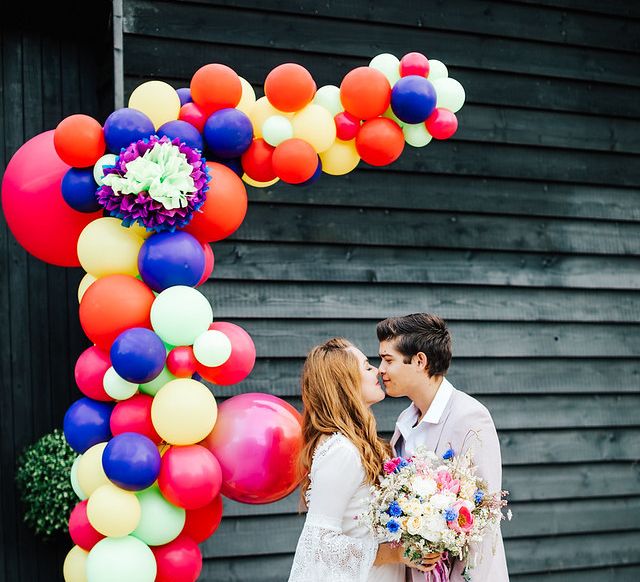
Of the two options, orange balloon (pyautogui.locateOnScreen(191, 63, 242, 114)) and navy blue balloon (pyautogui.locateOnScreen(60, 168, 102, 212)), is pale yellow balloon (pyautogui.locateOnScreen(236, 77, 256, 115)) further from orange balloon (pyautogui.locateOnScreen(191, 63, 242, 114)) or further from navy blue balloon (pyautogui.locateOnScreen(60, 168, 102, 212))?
navy blue balloon (pyautogui.locateOnScreen(60, 168, 102, 212))

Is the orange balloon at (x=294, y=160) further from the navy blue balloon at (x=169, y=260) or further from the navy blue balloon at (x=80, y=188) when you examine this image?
the navy blue balloon at (x=80, y=188)

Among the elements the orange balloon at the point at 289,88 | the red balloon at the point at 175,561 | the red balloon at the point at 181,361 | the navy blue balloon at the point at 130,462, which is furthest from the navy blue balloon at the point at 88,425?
the orange balloon at the point at 289,88

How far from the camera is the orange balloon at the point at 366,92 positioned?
3.01m

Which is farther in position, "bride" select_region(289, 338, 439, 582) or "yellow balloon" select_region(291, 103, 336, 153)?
"yellow balloon" select_region(291, 103, 336, 153)

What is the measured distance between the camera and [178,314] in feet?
9.04

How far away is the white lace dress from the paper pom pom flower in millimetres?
856

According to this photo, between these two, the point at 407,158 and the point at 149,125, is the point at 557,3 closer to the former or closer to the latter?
the point at 407,158

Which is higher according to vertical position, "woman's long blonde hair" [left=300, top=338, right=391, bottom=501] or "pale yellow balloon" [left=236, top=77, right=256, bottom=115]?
"pale yellow balloon" [left=236, top=77, right=256, bottom=115]

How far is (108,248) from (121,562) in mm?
964

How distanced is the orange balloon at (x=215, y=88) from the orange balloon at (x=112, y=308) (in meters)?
0.66

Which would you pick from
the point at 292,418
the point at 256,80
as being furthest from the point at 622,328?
the point at 292,418

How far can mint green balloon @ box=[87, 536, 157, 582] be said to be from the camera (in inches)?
106

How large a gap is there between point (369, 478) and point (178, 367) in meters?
0.69

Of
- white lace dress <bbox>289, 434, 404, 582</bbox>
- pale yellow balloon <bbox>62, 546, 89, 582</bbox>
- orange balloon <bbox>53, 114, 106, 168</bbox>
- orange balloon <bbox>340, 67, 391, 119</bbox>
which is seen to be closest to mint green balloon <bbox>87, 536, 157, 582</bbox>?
pale yellow balloon <bbox>62, 546, 89, 582</bbox>
